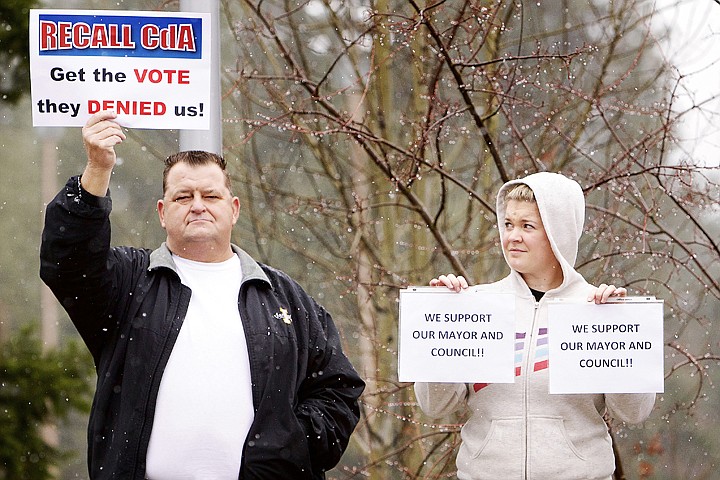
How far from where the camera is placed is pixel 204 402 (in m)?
2.89

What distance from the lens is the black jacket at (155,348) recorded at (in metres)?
2.79

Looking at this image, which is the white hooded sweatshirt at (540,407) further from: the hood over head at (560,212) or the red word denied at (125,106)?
the red word denied at (125,106)

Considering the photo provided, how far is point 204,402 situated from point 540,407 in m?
1.00

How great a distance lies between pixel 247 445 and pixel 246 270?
21.2 inches

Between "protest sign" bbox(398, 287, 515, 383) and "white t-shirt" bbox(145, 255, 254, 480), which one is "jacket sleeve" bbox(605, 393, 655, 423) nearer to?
"protest sign" bbox(398, 287, 515, 383)

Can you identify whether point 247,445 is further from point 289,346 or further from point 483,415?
point 483,415

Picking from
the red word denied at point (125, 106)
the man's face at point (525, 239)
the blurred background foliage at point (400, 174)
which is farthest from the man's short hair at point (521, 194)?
the blurred background foliage at point (400, 174)

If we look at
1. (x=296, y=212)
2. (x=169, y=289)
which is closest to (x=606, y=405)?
(x=169, y=289)

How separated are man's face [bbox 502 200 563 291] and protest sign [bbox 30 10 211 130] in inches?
39.2

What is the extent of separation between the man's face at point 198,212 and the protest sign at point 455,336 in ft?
1.94

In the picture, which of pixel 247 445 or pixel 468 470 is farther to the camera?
pixel 468 470

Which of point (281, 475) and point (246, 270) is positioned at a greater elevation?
point (246, 270)

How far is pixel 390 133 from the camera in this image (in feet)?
19.0

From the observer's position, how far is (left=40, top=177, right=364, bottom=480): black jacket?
2.79 meters
